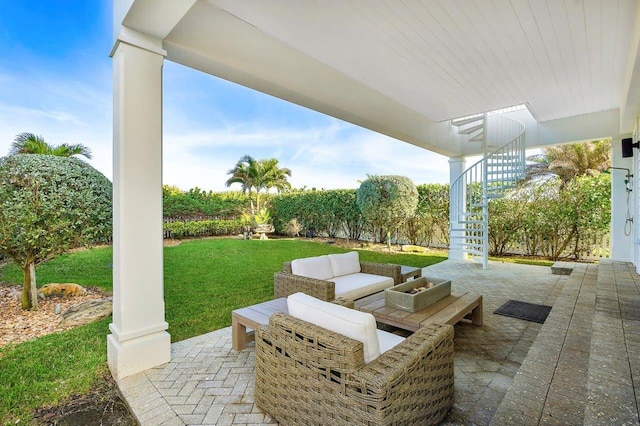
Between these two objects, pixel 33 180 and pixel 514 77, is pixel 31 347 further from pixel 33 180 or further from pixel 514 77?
pixel 514 77

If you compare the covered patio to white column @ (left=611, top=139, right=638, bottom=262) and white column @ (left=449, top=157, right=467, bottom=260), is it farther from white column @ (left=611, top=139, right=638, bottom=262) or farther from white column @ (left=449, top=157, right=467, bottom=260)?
white column @ (left=449, top=157, right=467, bottom=260)

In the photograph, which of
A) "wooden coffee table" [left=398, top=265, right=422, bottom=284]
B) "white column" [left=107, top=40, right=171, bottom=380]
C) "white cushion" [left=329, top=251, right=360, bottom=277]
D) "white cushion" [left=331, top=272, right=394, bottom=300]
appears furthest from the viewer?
"wooden coffee table" [left=398, top=265, right=422, bottom=284]

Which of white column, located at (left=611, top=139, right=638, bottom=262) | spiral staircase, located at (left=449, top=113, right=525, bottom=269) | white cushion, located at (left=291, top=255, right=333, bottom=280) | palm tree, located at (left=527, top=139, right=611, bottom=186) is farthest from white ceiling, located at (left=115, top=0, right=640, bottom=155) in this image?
palm tree, located at (left=527, top=139, right=611, bottom=186)

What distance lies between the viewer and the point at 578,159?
10.4 metres

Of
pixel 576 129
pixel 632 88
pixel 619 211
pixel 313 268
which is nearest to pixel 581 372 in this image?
pixel 313 268

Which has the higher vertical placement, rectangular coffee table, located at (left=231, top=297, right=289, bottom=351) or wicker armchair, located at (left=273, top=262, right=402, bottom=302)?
wicker armchair, located at (left=273, top=262, right=402, bottom=302)

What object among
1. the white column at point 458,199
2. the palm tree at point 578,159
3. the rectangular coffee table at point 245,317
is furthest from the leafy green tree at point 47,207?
the palm tree at point 578,159

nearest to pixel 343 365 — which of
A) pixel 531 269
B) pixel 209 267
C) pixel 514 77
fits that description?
pixel 514 77

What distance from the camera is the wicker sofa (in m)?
3.32

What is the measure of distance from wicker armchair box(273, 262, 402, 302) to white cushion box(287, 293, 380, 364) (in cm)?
133

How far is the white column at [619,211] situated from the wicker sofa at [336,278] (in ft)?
16.9

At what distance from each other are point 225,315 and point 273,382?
90.9 inches

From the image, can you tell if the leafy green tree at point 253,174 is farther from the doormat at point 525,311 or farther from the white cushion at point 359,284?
the doormat at point 525,311

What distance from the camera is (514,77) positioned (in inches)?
169
